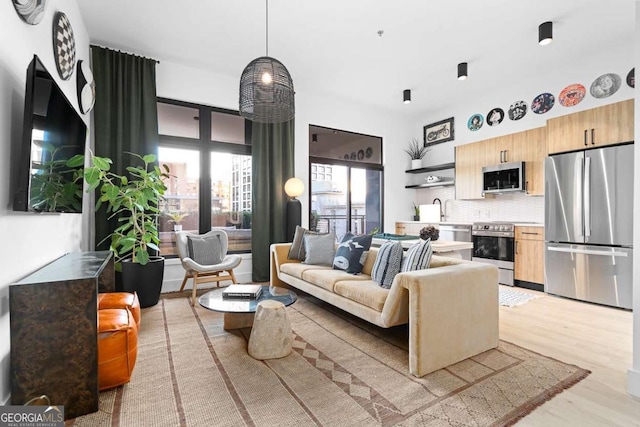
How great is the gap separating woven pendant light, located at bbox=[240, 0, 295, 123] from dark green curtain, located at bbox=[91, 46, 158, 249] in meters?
1.93

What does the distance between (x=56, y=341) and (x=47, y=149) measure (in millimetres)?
1158

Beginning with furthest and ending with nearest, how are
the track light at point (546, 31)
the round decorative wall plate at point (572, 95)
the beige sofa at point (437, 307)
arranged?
1. the round decorative wall plate at point (572, 95)
2. the track light at point (546, 31)
3. the beige sofa at point (437, 307)

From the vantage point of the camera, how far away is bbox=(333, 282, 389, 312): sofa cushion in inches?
93.8

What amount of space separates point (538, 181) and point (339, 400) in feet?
13.9

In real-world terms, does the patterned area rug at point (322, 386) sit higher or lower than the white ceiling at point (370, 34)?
lower

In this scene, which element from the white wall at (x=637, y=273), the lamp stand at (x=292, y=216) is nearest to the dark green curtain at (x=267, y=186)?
the lamp stand at (x=292, y=216)

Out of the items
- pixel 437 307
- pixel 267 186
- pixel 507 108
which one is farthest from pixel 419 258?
pixel 507 108

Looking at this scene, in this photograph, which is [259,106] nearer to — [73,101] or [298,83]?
[73,101]

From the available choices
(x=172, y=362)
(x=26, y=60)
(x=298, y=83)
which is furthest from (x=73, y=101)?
(x=298, y=83)

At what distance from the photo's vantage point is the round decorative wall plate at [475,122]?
5.33 m

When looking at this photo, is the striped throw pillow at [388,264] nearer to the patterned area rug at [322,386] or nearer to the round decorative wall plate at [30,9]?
the patterned area rug at [322,386]

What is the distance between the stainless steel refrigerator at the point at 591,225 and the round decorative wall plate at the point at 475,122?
1587 millimetres

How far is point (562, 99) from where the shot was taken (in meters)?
4.29

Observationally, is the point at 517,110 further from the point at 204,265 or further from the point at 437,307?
the point at 204,265
